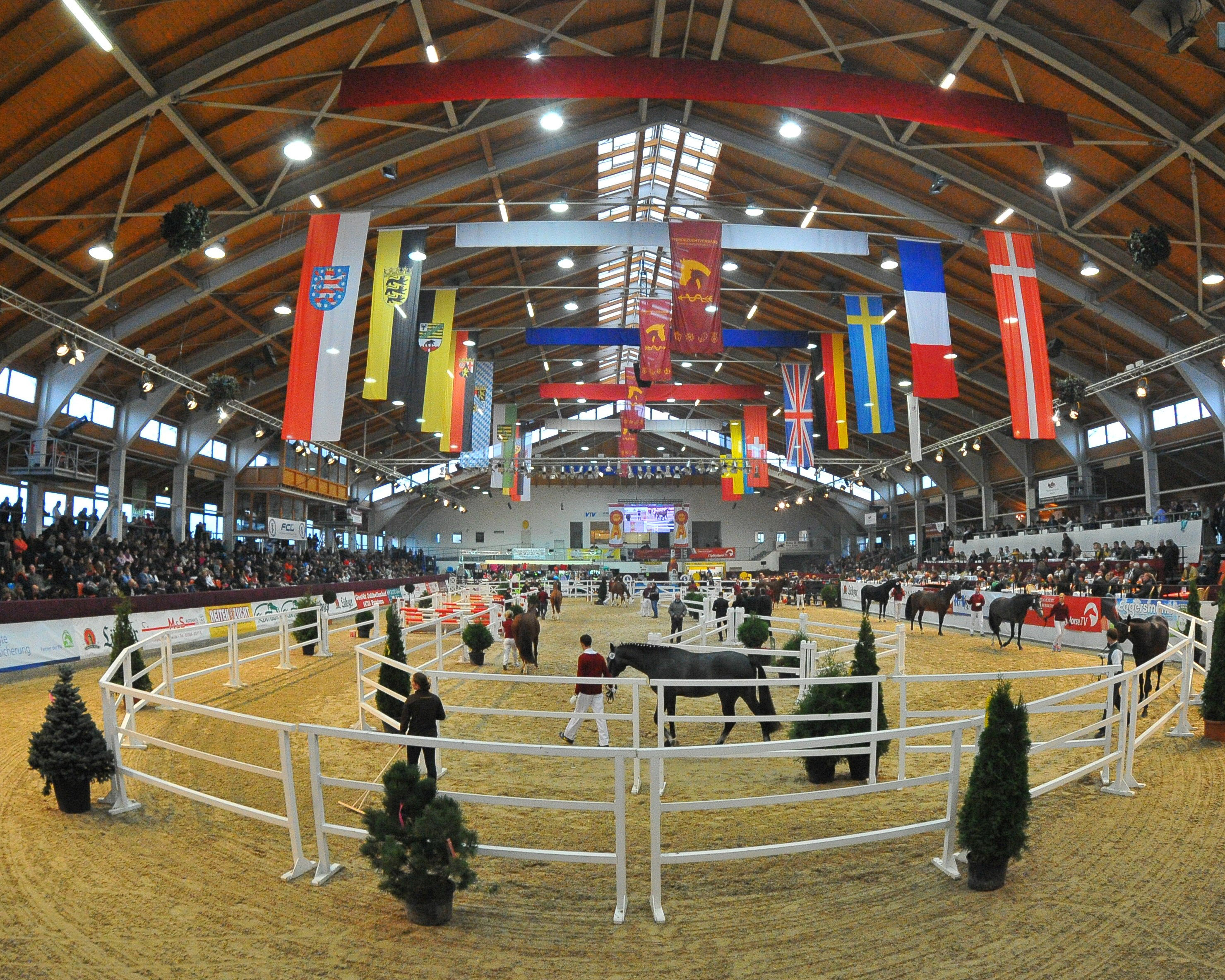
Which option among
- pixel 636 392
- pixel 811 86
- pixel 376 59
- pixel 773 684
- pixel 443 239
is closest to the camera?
pixel 773 684

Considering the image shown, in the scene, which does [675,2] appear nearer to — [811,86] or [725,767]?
[811,86]

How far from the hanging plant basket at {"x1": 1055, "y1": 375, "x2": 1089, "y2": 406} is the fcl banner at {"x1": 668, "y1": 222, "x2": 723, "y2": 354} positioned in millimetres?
14998

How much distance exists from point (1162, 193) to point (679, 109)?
10540 mm

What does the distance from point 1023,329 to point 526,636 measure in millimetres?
10796

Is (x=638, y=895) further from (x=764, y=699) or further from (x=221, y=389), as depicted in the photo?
(x=221, y=389)

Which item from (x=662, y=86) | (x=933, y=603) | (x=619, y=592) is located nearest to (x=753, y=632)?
(x=662, y=86)

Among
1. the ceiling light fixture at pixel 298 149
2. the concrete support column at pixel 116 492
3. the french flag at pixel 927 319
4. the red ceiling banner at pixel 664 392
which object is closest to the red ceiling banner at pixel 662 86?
the ceiling light fixture at pixel 298 149

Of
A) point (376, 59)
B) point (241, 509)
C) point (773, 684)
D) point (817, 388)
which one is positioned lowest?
point (773, 684)

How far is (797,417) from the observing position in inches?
976

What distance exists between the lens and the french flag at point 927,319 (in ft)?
46.0

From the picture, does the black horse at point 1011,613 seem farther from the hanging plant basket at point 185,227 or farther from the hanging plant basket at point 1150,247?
Result: the hanging plant basket at point 185,227

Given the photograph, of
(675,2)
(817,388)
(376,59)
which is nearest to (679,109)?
(675,2)

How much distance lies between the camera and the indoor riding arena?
4359 millimetres

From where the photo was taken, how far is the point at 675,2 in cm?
1420
